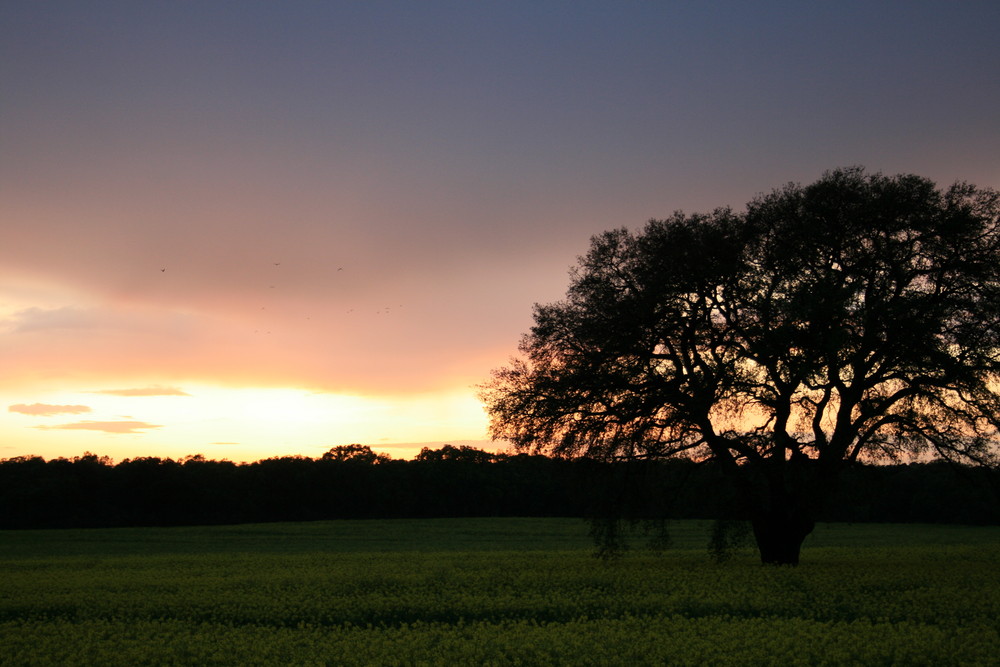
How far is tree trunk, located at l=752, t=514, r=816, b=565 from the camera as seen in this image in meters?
28.5

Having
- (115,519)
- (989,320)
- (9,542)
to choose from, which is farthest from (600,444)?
(115,519)

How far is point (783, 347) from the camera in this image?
2566 centimetres

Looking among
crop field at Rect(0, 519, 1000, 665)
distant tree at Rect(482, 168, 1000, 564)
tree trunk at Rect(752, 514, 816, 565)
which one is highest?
distant tree at Rect(482, 168, 1000, 564)

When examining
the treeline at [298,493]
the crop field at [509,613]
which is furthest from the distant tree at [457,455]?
the crop field at [509,613]

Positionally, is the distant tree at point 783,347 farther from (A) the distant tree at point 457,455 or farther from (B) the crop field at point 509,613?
(A) the distant tree at point 457,455

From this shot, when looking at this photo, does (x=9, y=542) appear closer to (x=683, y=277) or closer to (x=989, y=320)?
(x=683, y=277)

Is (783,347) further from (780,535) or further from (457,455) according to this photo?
(457,455)

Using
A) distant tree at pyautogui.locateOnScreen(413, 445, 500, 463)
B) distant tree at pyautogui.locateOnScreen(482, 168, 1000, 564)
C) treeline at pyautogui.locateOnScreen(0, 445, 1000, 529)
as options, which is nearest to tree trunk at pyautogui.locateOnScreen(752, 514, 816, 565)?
distant tree at pyautogui.locateOnScreen(482, 168, 1000, 564)

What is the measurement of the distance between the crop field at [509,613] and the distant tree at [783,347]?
3.69m

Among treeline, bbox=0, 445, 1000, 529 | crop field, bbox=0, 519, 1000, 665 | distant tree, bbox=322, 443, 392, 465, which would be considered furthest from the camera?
distant tree, bbox=322, 443, 392, 465

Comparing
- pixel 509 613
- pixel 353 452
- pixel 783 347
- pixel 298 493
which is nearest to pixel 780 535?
pixel 783 347

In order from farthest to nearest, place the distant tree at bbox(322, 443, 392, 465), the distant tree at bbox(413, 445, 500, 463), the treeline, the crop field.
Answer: the distant tree at bbox(322, 443, 392, 465) → the distant tree at bbox(413, 445, 500, 463) → the treeline → the crop field

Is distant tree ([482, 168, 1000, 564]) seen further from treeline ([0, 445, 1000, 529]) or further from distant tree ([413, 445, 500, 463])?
distant tree ([413, 445, 500, 463])

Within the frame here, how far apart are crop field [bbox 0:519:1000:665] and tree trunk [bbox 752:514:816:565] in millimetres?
819
